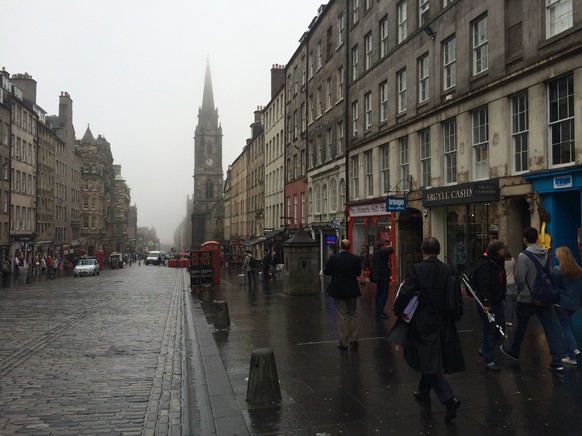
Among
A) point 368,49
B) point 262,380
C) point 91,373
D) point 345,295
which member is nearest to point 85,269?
point 368,49

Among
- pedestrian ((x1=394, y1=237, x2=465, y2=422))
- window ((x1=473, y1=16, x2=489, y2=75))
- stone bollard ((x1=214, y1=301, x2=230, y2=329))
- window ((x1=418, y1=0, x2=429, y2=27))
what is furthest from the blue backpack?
window ((x1=418, y1=0, x2=429, y2=27))

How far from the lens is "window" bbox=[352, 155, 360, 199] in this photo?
27.5 m

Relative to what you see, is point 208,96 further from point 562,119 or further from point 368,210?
point 562,119

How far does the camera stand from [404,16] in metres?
22.5

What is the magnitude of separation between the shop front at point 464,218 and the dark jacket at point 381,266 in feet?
17.8

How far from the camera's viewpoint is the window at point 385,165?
24016 millimetres

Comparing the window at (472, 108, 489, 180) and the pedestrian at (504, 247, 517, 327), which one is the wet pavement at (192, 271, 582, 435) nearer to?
the pedestrian at (504, 247, 517, 327)

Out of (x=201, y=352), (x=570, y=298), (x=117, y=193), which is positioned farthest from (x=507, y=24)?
(x=117, y=193)

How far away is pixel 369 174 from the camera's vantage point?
2616 centimetres

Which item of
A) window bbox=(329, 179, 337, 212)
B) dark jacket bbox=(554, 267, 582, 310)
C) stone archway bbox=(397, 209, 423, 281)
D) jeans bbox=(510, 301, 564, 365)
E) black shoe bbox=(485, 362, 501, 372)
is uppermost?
window bbox=(329, 179, 337, 212)

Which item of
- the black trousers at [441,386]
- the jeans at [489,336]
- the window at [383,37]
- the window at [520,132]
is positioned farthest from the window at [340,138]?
the black trousers at [441,386]

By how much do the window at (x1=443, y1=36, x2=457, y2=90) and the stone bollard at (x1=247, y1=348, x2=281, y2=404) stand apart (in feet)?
49.9

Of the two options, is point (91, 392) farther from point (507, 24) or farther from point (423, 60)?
point (423, 60)

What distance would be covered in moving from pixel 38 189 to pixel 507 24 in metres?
54.9
